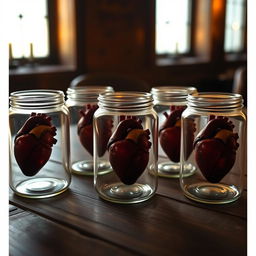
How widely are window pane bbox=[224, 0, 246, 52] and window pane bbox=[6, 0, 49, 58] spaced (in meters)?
2.40

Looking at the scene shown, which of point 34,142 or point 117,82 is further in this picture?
point 117,82

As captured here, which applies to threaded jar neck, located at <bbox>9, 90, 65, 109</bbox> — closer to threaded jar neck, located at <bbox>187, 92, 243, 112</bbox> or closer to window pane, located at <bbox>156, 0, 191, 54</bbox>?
threaded jar neck, located at <bbox>187, 92, 243, 112</bbox>

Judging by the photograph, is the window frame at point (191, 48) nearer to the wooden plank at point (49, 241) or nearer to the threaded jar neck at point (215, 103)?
the threaded jar neck at point (215, 103)

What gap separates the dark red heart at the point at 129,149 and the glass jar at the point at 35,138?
125 mm

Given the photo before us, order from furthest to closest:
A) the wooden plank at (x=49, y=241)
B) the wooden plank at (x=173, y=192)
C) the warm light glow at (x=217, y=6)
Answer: the warm light glow at (x=217, y=6), the wooden plank at (x=173, y=192), the wooden plank at (x=49, y=241)

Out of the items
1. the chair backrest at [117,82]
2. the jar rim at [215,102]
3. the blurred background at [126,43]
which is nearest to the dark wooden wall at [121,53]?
the blurred background at [126,43]

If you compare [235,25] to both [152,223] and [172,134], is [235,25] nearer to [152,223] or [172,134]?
[172,134]

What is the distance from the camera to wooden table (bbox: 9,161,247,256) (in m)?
0.56

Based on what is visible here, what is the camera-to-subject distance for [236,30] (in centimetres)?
501

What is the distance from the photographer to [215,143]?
27.9 inches

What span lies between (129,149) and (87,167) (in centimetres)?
24

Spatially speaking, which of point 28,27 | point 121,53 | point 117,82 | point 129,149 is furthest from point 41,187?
point 121,53

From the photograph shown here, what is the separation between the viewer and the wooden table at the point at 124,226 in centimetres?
56
